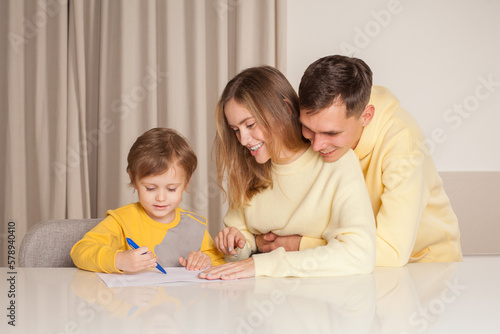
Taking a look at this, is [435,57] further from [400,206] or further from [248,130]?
[248,130]

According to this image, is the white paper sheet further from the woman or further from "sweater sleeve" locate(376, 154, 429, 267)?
"sweater sleeve" locate(376, 154, 429, 267)

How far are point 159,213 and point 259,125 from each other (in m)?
0.38

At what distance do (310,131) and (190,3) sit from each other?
183 centimetres

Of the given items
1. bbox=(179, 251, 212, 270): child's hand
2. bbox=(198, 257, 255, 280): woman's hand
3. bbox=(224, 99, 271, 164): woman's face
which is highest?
bbox=(224, 99, 271, 164): woman's face

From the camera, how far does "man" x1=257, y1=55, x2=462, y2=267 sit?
1334 millimetres

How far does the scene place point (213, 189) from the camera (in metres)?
2.99

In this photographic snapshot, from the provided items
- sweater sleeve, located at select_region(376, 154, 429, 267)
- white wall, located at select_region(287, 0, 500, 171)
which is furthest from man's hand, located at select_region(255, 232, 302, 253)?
white wall, located at select_region(287, 0, 500, 171)

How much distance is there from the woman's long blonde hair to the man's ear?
0.19 metres

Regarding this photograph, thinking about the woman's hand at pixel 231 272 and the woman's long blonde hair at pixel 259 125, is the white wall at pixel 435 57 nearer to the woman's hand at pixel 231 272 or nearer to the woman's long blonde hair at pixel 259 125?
the woman's long blonde hair at pixel 259 125

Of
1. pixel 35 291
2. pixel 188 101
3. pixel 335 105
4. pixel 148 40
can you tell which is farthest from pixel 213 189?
pixel 35 291

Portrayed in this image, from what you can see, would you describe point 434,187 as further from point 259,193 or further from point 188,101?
point 188,101

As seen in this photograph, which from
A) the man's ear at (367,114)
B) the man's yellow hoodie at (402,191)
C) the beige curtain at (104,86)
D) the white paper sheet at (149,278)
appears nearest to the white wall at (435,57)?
the beige curtain at (104,86)

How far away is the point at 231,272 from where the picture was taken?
111 centimetres

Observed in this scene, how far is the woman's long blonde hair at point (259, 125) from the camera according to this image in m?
1.38
